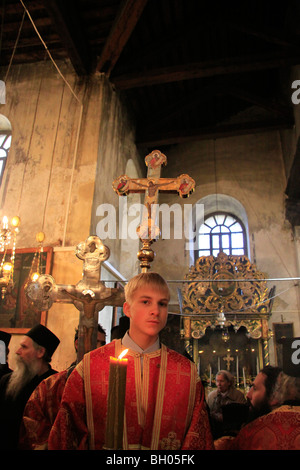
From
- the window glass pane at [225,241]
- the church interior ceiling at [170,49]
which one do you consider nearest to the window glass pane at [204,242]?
the window glass pane at [225,241]

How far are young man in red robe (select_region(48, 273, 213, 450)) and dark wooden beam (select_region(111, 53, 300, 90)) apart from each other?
7378mm

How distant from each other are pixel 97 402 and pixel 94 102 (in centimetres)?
706

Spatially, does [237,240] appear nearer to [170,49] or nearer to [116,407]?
[170,49]

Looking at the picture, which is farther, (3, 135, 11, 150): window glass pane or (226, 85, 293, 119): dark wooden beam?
(226, 85, 293, 119): dark wooden beam

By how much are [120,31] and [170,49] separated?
2.32 metres

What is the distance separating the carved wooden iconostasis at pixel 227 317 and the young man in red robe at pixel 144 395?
21.0 ft

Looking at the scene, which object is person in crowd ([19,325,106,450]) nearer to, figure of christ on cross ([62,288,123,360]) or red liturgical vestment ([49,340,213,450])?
red liturgical vestment ([49,340,213,450])

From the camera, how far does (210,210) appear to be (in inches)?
474

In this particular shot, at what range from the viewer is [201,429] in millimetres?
1614

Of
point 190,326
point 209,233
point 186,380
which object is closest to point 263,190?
point 209,233

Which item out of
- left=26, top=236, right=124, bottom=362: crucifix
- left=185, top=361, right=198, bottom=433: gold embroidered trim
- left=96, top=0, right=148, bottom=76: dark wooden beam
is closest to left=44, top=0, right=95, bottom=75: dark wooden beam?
left=96, top=0, right=148, bottom=76: dark wooden beam

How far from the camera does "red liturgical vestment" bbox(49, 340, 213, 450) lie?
1613 millimetres

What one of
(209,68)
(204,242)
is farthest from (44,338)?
(204,242)

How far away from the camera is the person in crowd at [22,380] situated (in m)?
2.21
